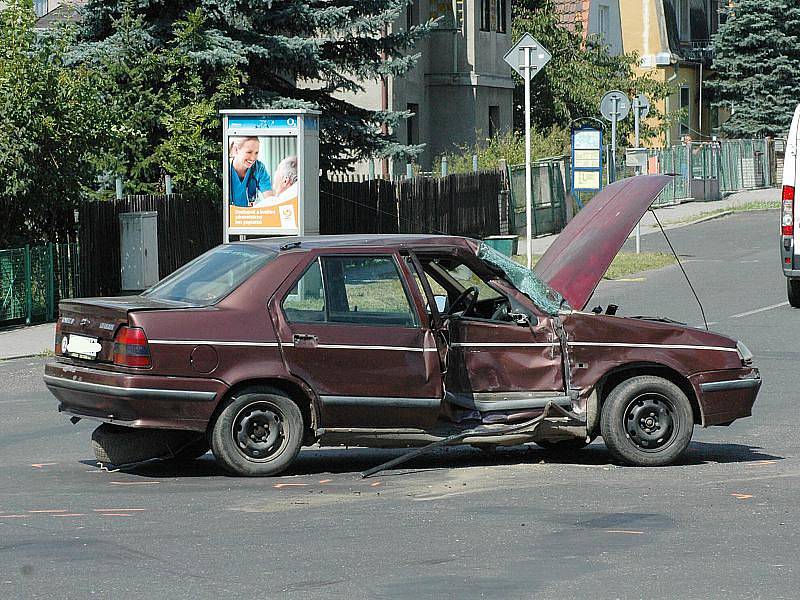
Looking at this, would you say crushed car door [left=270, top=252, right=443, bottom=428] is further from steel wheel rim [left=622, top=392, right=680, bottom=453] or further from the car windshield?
steel wheel rim [left=622, top=392, right=680, bottom=453]

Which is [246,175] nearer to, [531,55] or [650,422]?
[531,55]

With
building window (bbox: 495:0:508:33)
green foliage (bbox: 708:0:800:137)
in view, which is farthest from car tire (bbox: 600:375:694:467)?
green foliage (bbox: 708:0:800:137)

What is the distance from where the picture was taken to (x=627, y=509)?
8203mm

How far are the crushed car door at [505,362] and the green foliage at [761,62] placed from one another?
51597mm

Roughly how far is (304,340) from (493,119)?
36.4 meters

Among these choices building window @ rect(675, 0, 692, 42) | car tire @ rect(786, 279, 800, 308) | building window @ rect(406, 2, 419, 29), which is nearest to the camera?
car tire @ rect(786, 279, 800, 308)

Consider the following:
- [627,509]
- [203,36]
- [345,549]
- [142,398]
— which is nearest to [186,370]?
[142,398]

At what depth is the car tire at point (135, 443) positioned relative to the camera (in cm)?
953

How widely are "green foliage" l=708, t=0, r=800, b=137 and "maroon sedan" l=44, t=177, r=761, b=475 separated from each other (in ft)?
168

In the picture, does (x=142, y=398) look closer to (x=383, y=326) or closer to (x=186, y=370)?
(x=186, y=370)

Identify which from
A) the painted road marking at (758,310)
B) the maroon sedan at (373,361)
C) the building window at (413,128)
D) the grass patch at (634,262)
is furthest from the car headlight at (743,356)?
the building window at (413,128)

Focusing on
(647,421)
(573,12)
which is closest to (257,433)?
(647,421)

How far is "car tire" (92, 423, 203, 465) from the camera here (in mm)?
9531

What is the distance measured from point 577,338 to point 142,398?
277cm
